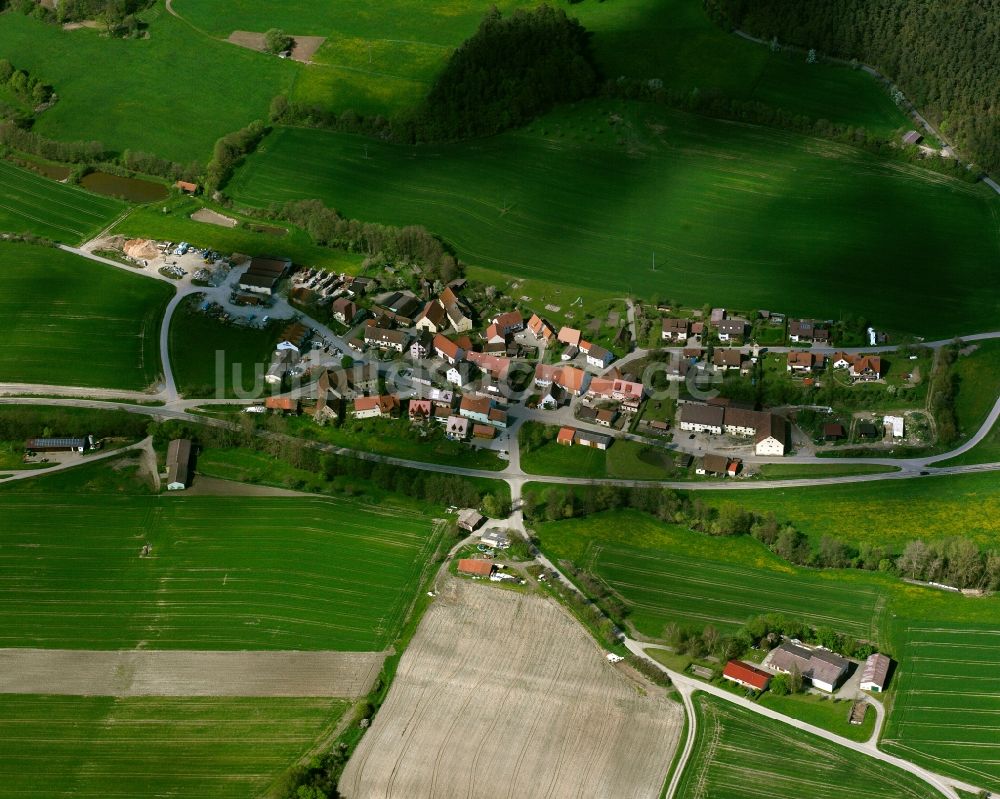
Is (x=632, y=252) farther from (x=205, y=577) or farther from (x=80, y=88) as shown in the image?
(x=80, y=88)

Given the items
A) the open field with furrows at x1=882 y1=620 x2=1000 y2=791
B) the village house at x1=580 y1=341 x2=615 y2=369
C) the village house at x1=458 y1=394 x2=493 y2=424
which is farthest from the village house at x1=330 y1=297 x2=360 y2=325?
the open field with furrows at x1=882 y1=620 x2=1000 y2=791

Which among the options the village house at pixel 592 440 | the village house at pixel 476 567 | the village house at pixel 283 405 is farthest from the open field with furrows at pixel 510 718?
the village house at pixel 283 405

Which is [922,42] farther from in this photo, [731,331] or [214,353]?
[214,353]

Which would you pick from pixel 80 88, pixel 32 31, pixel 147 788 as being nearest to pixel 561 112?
pixel 80 88

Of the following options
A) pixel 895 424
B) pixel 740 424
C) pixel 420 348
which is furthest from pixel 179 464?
pixel 895 424

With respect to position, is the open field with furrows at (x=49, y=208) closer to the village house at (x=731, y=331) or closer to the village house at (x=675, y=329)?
the village house at (x=675, y=329)
